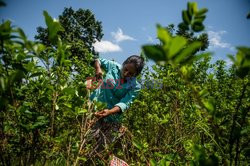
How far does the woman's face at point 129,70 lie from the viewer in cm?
321

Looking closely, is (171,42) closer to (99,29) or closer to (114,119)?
(114,119)

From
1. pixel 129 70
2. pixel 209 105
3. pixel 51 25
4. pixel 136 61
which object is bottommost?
pixel 209 105

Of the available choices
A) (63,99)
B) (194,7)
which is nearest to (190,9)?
(194,7)

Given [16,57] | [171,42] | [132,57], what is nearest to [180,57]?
[171,42]

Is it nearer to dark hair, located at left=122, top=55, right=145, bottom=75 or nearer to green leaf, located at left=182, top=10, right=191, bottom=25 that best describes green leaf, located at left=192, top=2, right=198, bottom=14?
green leaf, located at left=182, top=10, right=191, bottom=25

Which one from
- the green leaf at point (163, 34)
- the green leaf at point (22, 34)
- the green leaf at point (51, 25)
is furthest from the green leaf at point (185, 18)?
the green leaf at point (22, 34)

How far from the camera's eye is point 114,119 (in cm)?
336

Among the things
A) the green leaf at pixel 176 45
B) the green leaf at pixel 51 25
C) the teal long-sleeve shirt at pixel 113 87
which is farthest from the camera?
the teal long-sleeve shirt at pixel 113 87

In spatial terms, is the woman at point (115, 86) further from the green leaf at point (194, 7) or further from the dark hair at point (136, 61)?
the green leaf at point (194, 7)

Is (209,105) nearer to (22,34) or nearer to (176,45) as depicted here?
(176,45)

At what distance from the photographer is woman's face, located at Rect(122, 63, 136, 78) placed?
10.5ft

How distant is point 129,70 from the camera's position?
3234 mm

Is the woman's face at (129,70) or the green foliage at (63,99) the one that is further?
the woman's face at (129,70)

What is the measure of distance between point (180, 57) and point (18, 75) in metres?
0.67
